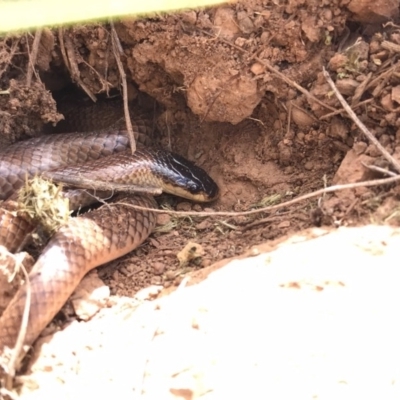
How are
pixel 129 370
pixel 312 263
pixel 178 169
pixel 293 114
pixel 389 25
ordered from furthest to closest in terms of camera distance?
pixel 178 169 < pixel 293 114 < pixel 389 25 < pixel 312 263 < pixel 129 370

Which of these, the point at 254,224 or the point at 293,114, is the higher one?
the point at 293,114

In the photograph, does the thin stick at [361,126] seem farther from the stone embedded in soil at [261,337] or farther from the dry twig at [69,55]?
the dry twig at [69,55]

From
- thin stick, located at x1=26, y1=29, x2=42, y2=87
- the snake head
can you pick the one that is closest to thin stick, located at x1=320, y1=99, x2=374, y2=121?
the snake head

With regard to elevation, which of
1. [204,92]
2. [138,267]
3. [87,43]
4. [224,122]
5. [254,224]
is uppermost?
[87,43]

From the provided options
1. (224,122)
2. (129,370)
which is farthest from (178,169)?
(129,370)

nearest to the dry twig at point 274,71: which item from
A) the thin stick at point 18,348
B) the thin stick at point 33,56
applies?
the thin stick at point 33,56

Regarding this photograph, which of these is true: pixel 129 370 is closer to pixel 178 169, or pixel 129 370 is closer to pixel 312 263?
pixel 312 263
